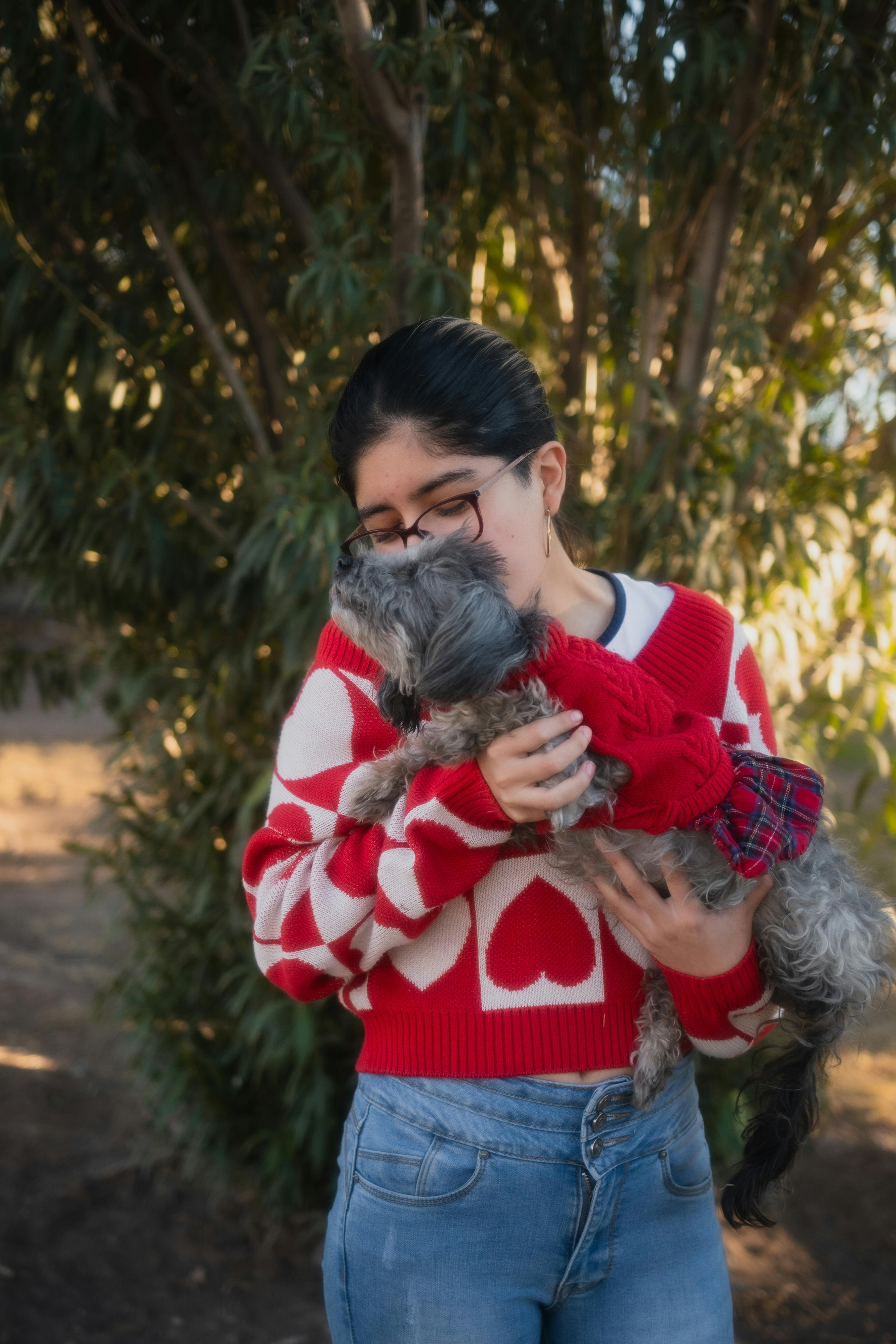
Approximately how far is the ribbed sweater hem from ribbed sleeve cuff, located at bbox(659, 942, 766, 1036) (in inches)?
3.3

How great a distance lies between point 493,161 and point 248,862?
2.39 m

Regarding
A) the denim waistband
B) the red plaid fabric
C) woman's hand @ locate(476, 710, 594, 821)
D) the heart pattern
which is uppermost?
woman's hand @ locate(476, 710, 594, 821)

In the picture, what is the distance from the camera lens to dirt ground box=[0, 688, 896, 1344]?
3010 mm

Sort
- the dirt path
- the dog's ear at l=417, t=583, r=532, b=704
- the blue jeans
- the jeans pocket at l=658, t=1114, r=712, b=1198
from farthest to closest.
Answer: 1. the dirt path
2. the jeans pocket at l=658, t=1114, r=712, b=1198
3. the blue jeans
4. the dog's ear at l=417, t=583, r=532, b=704

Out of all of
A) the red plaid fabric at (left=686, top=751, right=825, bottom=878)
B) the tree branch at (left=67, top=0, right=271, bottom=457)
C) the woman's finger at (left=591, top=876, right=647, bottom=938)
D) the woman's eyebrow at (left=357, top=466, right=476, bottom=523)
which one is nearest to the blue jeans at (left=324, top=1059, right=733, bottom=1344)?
the woman's finger at (left=591, top=876, right=647, bottom=938)

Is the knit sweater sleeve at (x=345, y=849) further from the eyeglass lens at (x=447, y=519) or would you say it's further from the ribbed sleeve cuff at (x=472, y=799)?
the eyeglass lens at (x=447, y=519)

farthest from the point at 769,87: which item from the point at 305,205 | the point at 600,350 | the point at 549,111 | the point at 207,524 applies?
the point at 207,524

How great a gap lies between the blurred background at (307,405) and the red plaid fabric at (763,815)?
3.00ft

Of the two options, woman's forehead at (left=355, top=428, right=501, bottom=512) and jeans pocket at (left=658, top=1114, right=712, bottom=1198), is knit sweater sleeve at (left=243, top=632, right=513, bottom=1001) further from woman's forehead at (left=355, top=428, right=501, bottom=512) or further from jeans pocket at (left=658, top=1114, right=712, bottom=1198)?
jeans pocket at (left=658, top=1114, right=712, bottom=1198)

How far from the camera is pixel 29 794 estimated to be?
803cm

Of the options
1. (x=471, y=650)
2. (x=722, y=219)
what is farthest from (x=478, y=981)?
(x=722, y=219)

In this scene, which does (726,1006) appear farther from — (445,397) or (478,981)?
(445,397)

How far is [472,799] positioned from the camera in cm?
128

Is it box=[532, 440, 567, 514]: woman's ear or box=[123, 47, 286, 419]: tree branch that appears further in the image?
box=[123, 47, 286, 419]: tree branch
